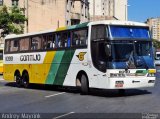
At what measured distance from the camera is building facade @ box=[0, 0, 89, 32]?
218 feet

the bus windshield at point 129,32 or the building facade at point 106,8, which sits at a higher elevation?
the building facade at point 106,8

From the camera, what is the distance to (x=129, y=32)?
59.4 ft

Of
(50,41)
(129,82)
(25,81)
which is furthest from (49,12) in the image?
(129,82)

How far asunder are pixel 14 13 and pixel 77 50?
26.8 meters

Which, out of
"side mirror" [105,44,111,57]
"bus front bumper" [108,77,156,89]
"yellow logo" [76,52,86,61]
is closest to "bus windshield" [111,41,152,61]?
"side mirror" [105,44,111,57]

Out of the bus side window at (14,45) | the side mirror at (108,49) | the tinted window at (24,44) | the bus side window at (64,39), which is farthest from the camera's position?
the bus side window at (14,45)

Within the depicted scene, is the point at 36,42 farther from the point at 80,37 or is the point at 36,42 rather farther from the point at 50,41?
the point at 80,37

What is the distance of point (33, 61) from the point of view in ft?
76.8

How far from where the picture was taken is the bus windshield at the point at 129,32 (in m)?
17.8

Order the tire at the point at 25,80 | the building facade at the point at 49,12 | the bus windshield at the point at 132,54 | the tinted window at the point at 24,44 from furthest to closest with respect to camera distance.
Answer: the building facade at the point at 49,12, the tire at the point at 25,80, the tinted window at the point at 24,44, the bus windshield at the point at 132,54

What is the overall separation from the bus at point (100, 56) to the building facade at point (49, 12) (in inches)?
1742

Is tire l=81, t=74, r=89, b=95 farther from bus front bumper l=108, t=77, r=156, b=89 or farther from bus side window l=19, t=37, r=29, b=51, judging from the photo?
bus side window l=19, t=37, r=29, b=51

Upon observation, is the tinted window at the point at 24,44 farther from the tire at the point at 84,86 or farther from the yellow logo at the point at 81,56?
the tire at the point at 84,86

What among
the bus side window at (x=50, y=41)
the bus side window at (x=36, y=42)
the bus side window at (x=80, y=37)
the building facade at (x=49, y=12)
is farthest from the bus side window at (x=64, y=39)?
the building facade at (x=49, y=12)
